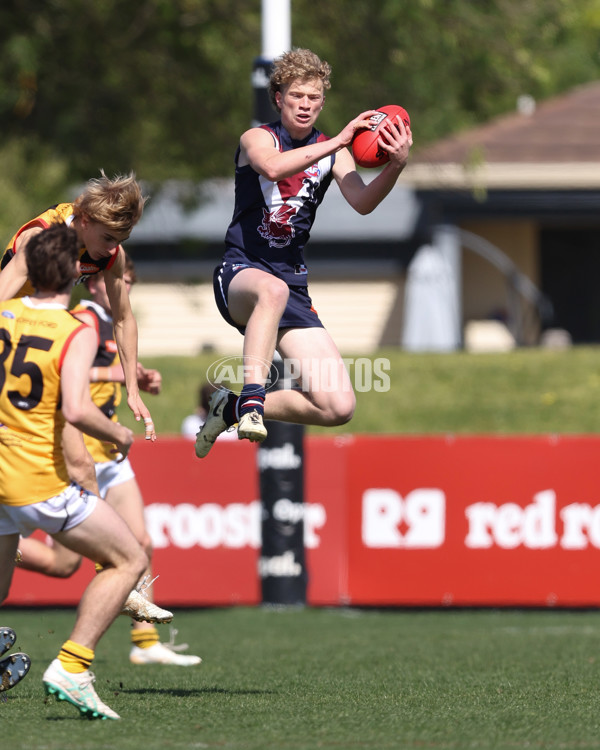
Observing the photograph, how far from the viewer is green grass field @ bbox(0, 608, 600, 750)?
16.5 ft

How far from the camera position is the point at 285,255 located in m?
6.35

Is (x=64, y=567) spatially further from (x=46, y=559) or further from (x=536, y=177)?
(x=536, y=177)

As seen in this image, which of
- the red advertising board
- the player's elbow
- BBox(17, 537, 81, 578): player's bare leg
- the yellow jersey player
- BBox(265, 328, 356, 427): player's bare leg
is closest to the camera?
the player's elbow

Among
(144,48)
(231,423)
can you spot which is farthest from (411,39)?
(231,423)

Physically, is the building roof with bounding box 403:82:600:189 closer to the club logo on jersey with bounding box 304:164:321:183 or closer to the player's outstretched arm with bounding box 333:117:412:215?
the player's outstretched arm with bounding box 333:117:412:215

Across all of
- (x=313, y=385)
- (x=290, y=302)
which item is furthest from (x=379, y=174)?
(x=313, y=385)

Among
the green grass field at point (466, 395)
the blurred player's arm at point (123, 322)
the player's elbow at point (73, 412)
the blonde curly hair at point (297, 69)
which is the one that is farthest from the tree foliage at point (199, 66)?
the player's elbow at point (73, 412)

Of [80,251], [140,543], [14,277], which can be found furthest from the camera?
[140,543]

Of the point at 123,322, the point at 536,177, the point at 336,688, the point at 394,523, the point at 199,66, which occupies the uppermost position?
the point at 199,66

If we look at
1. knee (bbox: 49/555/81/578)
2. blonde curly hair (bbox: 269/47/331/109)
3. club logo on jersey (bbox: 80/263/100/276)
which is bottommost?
knee (bbox: 49/555/81/578)

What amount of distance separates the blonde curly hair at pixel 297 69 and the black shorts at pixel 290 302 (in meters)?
0.91

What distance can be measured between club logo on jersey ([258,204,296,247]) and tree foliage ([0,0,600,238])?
7.32 meters

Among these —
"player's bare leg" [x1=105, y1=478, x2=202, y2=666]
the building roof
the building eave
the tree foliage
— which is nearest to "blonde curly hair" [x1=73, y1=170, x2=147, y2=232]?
"player's bare leg" [x1=105, y1=478, x2=202, y2=666]

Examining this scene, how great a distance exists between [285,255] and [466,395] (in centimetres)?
1059
